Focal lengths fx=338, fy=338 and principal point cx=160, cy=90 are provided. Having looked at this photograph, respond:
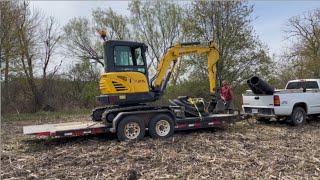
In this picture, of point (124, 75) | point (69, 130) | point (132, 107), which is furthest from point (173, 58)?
point (69, 130)

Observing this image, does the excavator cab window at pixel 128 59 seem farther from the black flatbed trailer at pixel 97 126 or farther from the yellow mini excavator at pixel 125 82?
the black flatbed trailer at pixel 97 126

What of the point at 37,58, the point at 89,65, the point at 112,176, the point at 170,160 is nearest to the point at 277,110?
the point at 170,160

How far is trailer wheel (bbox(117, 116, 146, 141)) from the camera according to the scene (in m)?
9.83

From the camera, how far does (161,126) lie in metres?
10.5

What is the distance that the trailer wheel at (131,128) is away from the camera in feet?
32.2

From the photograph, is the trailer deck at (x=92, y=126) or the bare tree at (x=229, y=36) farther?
the bare tree at (x=229, y=36)

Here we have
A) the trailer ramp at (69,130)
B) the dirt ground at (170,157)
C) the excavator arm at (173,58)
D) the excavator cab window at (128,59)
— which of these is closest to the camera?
the dirt ground at (170,157)

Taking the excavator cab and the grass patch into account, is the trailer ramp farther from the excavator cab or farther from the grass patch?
the grass patch

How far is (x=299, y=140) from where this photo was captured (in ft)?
32.6

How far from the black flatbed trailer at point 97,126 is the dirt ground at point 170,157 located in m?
0.36

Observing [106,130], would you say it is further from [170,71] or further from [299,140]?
[299,140]

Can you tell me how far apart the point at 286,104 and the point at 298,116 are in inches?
36.6

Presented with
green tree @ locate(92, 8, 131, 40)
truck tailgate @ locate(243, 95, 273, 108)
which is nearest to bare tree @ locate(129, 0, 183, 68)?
green tree @ locate(92, 8, 131, 40)

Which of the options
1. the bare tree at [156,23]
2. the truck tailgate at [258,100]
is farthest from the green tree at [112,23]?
the truck tailgate at [258,100]
